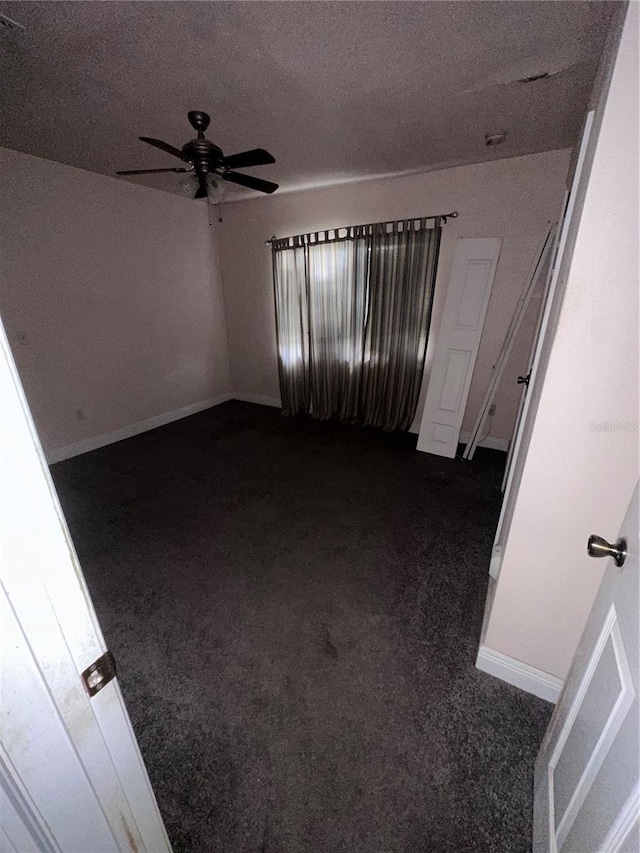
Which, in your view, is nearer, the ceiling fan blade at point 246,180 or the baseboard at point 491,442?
the ceiling fan blade at point 246,180

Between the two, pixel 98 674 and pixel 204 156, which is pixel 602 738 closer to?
pixel 98 674

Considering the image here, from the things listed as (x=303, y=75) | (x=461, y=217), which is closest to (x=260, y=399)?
(x=461, y=217)

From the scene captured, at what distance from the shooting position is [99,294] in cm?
334

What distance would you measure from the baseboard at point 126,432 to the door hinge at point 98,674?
306cm

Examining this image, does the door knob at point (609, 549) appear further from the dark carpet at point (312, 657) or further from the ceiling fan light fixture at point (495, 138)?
the ceiling fan light fixture at point (495, 138)

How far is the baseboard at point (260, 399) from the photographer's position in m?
4.79

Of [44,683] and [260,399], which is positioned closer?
[44,683]

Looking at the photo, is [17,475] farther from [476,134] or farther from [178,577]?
[476,134]

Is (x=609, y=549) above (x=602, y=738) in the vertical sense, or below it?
above

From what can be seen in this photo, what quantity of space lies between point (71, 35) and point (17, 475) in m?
2.23

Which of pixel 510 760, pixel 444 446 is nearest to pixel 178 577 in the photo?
pixel 510 760

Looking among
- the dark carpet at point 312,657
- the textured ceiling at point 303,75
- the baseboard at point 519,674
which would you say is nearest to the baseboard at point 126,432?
the dark carpet at point 312,657

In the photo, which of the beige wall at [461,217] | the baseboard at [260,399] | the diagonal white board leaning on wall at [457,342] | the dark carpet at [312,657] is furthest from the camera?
the baseboard at [260,399]

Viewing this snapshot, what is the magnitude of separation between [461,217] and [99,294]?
3.51 metres
